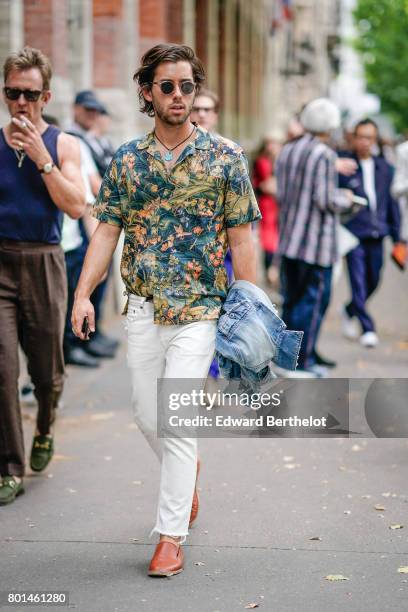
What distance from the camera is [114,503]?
242 inches

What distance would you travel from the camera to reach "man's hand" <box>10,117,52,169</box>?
601 cm

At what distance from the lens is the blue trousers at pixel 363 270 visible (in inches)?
455

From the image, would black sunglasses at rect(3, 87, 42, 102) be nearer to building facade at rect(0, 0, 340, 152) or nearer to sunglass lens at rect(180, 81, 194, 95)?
sunglass lens at rect(180, 81, 194, 95)

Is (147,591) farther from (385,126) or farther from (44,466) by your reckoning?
(385,126)

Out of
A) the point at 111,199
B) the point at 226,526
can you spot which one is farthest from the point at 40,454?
the point at 111,199

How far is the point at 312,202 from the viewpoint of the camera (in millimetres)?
9367

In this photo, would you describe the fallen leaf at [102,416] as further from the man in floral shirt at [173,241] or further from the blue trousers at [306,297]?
the man in floral shirt at [173,241]

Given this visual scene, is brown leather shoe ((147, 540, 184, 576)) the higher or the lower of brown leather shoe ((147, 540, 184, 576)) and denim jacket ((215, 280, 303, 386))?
the lower

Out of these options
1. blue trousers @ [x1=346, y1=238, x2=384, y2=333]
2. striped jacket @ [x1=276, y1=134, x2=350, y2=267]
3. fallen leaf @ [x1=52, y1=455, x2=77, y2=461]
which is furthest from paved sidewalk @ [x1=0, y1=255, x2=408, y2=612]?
blue trousers @ [x1=346, y1=238, x2=384, y2=333]

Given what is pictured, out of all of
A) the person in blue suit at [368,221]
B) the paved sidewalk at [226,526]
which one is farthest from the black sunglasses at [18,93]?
the person in blue suit at [368,221]

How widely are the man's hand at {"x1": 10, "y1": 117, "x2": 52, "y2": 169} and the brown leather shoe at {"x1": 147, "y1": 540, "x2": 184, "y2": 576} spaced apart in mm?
2000

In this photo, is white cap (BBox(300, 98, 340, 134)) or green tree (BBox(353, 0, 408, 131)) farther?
green tree (BBox(353, 0, 408, 131))

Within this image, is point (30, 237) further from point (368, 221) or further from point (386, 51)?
point (386, 51)

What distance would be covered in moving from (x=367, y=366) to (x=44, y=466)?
437 centimetres
